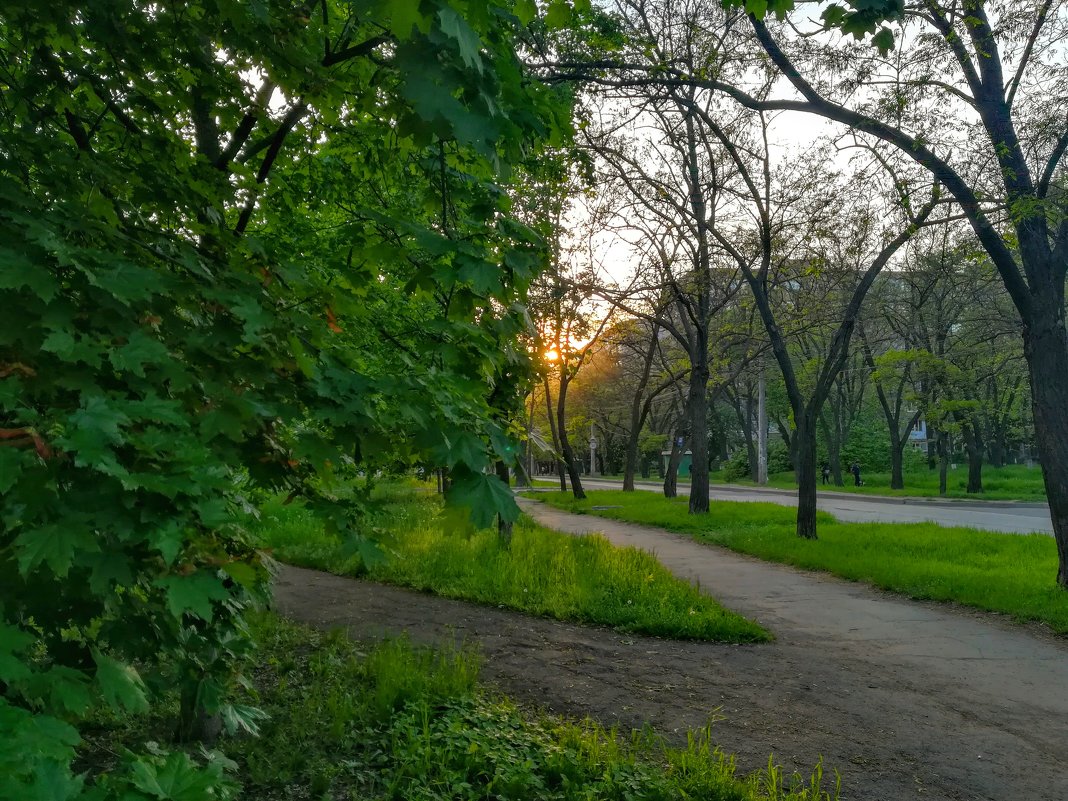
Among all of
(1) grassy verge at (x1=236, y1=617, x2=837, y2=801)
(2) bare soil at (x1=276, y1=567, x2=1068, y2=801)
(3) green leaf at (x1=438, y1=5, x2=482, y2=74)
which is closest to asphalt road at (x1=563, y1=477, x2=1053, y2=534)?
(2) bare soil at (x1=276, y1=567, x2=1068, y2=801)

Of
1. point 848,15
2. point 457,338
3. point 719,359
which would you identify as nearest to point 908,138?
point 848,15

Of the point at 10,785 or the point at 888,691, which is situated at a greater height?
the point at 10,785

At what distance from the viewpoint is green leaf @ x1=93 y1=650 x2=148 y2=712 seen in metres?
1.98

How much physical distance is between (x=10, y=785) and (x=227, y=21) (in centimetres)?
294

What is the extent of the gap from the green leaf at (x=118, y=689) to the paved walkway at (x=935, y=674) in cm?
373

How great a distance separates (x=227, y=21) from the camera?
10.3 ft

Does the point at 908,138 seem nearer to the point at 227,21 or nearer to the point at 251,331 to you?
the point at 227,21

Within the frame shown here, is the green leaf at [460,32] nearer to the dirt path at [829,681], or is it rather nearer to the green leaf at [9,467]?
the green leaf at [9,467]

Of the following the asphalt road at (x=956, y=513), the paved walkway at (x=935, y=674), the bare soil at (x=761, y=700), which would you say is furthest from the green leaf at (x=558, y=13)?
the asphalt road at (x=956, y=513)

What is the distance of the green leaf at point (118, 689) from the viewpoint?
1981 mm

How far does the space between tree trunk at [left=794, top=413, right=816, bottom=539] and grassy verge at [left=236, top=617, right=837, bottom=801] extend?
9159 mm

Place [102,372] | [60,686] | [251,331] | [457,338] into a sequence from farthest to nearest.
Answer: [457,338] → [251,331] → [102,372] → [60,686]

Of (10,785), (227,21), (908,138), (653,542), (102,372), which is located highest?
(908,138)

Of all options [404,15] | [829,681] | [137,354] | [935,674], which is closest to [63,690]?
[137,354]
